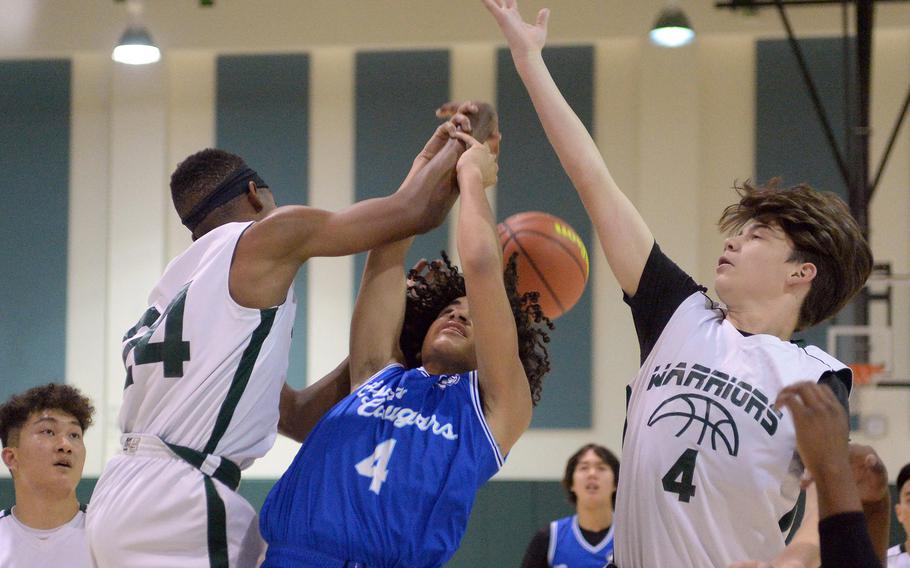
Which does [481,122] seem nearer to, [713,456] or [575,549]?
[713,456]

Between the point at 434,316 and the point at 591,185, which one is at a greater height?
the point at 591,185

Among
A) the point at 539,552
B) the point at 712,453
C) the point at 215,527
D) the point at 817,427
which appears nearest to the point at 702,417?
the point at 712,453

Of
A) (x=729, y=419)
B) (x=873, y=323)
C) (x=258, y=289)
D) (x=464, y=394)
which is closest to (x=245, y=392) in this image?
(x=258, y=289)

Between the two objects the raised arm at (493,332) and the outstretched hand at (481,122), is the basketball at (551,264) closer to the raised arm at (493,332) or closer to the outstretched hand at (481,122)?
the outstretched hand at (481,122)

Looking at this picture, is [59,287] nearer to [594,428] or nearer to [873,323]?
[594,428]

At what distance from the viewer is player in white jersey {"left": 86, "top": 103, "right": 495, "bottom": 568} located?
3020mm

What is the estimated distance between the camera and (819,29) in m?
10.8

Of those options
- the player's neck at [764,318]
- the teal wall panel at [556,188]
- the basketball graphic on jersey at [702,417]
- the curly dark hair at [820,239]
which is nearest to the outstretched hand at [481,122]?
the curly dark hair at [820,239]

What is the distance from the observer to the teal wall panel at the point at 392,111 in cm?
1098

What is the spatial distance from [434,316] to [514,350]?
22.7 inches

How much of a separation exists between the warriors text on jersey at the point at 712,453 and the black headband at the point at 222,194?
130 centimetres

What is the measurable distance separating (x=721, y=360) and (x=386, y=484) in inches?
35.3

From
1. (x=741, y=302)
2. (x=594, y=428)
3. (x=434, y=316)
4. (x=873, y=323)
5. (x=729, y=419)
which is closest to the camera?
(x=729, y=419)

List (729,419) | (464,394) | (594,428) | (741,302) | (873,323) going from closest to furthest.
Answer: (729,419) < (741,302) < (464,394) < (873,323) < (594,428)
